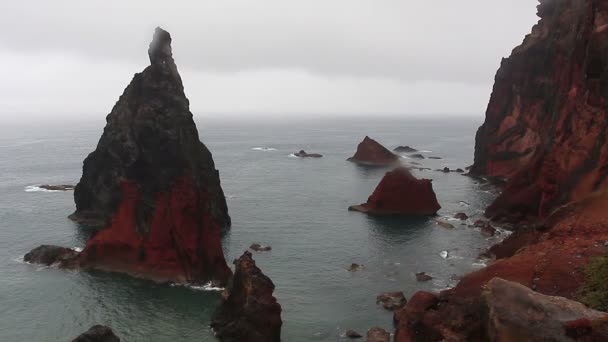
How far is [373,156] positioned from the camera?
6501 inches

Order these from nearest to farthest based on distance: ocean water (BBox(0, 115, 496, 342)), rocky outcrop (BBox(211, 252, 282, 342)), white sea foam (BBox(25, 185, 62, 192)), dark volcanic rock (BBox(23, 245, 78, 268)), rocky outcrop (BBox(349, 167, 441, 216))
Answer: rocky outcrop (BBox(211, 252, 282, 342)) < ocean water (BBox(0, 115, 496, 342)) < dark volcanic rock (BBox(23, 245, 78, 268)) < rocky outcrop (BBox(349, 167, 441, 216)) < white sea foam (BBox(25, 185, 62, 192))

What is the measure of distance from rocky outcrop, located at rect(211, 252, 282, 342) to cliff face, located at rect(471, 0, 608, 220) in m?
36.8

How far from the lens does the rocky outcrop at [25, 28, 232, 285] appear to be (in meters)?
62.9

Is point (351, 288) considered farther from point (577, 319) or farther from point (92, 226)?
point (92, 226)

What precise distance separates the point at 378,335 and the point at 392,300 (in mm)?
8440

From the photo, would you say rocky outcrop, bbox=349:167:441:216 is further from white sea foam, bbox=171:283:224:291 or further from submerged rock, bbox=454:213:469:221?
white sea foam, bbox=171:283:224:291

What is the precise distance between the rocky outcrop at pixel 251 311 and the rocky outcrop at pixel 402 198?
51851 mm

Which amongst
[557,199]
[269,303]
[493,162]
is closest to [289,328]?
[269,303]

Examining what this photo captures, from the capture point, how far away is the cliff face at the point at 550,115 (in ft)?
214

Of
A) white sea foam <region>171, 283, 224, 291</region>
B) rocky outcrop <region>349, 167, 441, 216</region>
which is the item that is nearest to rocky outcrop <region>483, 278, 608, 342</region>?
white sea foam <region>171, 283, 224, 291</region>

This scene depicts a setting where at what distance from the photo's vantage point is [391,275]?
6325cm

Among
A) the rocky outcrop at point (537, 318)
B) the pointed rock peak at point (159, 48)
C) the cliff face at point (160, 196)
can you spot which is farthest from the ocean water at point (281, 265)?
the pointed rock peak at point (159, 48)

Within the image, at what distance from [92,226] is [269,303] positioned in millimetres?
50149

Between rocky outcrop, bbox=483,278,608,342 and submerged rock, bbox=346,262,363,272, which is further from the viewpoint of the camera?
submerged rock, bbox=346,262,363,272
